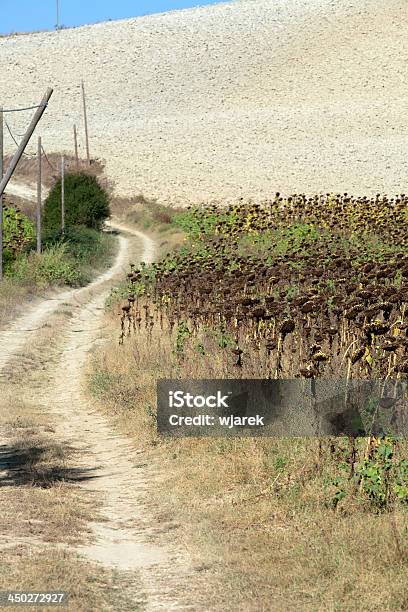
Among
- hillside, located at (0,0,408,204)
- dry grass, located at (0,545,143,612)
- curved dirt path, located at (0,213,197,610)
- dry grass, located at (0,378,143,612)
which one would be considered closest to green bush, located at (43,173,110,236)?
hillside, located at (0,0,408,204)

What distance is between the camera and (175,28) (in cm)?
10156

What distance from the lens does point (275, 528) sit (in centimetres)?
818

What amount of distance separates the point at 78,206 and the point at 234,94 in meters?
40.9

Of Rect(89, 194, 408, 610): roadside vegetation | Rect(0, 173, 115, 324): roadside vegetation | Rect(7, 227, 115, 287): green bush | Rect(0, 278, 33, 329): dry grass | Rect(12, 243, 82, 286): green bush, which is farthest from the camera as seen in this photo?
Rect(7, 227, 115, 287): green bush


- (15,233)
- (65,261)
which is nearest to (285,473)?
(65,261)

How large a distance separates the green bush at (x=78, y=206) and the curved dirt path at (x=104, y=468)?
2131 centimetres

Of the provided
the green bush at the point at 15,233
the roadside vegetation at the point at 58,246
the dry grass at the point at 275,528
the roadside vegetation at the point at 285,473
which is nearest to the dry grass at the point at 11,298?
the roadside vegetation at the point at 58,246

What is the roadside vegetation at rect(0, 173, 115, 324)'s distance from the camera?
91.4ft

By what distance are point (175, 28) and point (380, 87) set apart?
2793cm

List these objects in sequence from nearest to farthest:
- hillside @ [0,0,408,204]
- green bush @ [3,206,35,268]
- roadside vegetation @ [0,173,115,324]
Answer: roadside vegetation @ [0,173,115,324]
green bush @ [3,206,35,268]
hillside @ [0,0,408,204]

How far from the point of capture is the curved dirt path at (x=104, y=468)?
24.5ft

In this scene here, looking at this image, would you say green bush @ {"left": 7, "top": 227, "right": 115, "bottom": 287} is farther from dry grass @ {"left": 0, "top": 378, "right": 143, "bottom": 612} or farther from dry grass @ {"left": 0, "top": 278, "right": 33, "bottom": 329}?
dry grass @ {"left": 0, "top": 378, "right": 143, "bottom": 612}

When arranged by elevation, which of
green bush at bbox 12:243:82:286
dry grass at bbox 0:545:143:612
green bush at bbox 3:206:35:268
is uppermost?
green bush at bbox 3:206:35:268

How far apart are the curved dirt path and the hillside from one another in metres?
30.2
